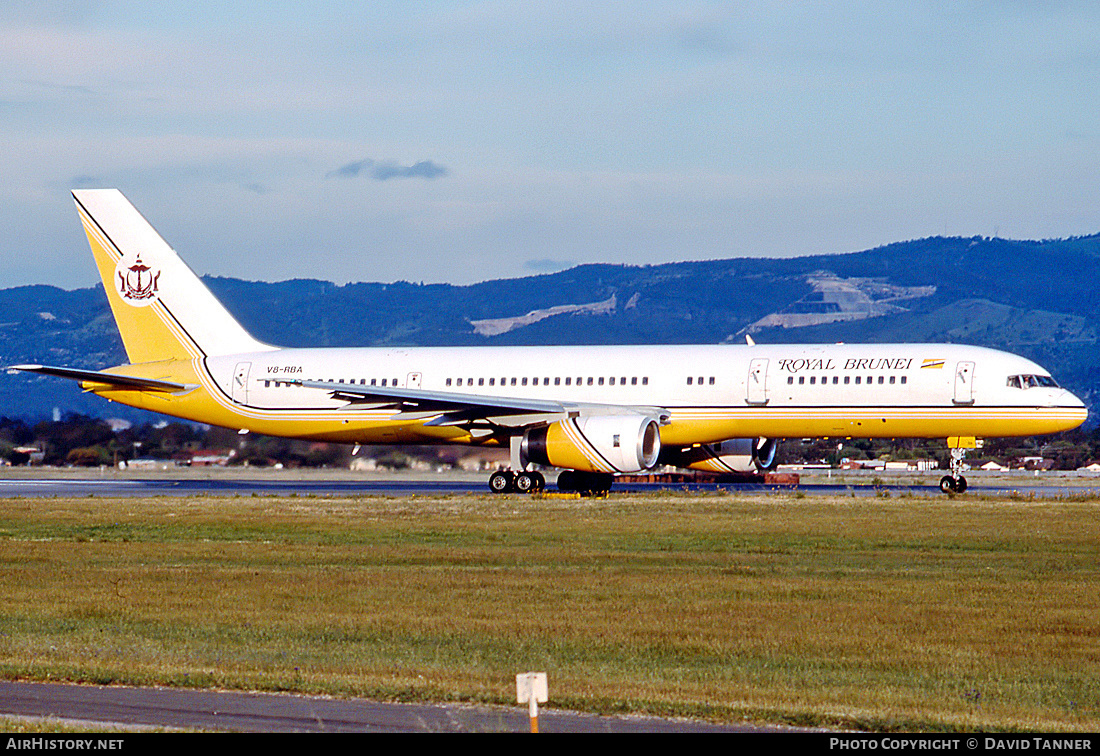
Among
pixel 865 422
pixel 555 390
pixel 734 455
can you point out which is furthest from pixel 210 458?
pixel 865 422

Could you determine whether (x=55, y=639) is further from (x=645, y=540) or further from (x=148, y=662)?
(x=645, y=540)

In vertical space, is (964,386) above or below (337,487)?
above

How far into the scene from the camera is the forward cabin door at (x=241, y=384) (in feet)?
160

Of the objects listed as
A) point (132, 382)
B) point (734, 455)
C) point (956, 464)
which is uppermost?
point (132, 382)

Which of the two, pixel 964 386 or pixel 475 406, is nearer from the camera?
pixel 964 386

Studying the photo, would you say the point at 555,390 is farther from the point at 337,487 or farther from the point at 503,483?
the point at 337,487

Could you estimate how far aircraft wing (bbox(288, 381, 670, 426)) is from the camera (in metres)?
42.8

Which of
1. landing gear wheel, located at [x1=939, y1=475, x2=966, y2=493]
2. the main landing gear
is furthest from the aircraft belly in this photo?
the main landing gear

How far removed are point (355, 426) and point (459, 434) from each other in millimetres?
3613

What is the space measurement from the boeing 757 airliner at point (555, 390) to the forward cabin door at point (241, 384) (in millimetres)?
61

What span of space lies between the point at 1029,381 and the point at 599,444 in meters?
12.6

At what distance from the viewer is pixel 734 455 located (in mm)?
46344

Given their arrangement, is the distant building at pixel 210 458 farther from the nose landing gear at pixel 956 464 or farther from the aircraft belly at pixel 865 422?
the nose landing gear at pixel 956 464

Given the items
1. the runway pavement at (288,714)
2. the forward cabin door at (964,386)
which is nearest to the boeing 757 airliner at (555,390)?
the forward cabin door at (964,386)
